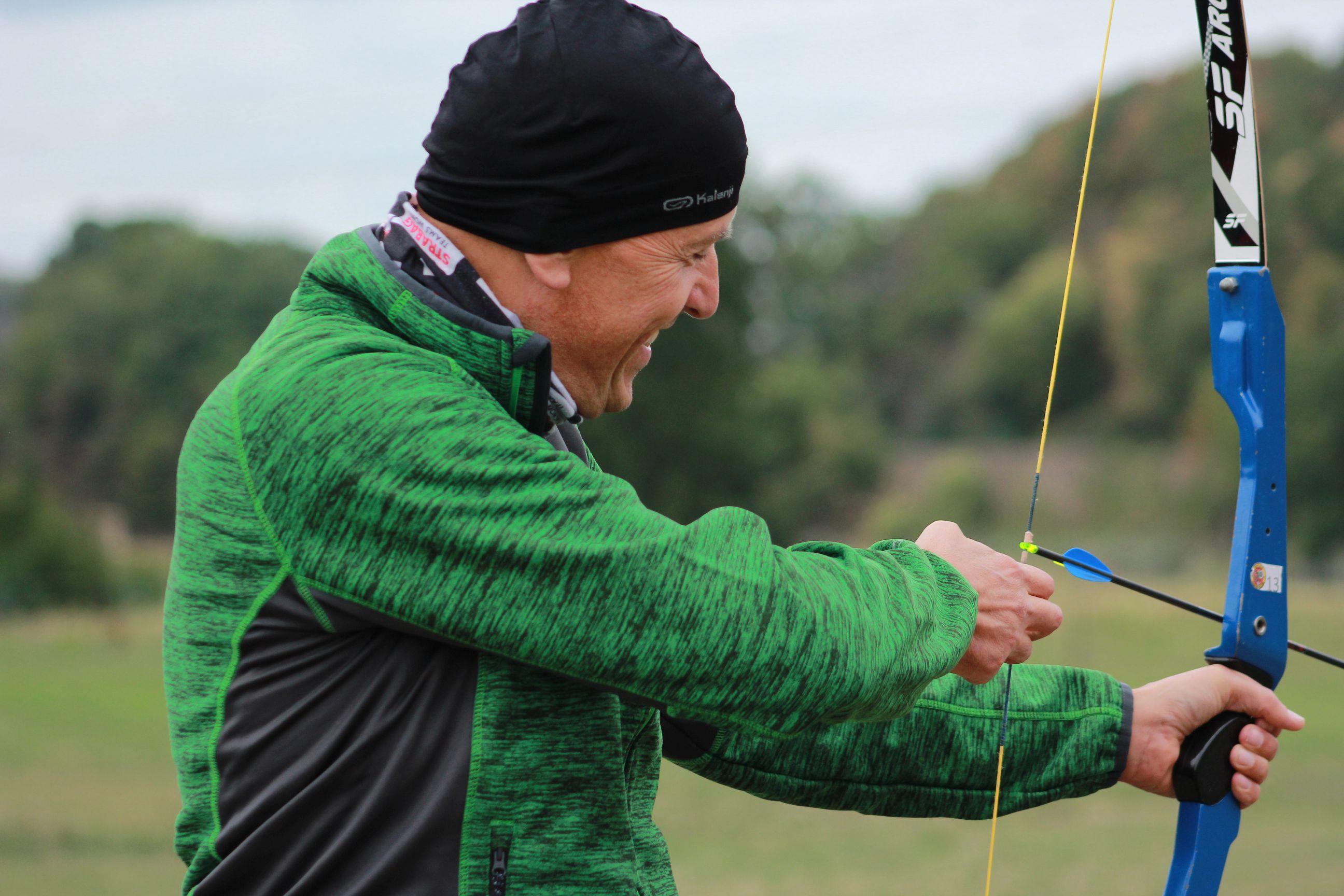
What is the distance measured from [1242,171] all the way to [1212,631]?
2165 centimetres

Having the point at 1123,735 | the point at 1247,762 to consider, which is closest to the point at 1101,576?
the point at 1123,735

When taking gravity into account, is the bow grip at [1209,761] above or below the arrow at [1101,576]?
below

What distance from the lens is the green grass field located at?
8.21 meters

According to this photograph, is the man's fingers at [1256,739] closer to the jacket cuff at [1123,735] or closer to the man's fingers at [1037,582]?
the jacket cuff at [1123,735]

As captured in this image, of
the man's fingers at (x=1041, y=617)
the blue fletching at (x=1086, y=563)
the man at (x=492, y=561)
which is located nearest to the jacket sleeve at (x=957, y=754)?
the blue fletching at (x=1086, y=563)

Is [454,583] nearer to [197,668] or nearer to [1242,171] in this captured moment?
[197,668]

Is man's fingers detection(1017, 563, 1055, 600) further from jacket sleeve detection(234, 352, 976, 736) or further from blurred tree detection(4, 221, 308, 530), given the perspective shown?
blurred tree detection(4, 221, 308, 530)

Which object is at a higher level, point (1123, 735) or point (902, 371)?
point (1123, 735)

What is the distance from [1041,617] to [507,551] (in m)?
0.73

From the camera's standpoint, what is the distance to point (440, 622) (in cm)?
123

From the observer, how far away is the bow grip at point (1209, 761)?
6.66 feet

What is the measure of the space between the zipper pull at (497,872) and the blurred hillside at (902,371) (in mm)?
25401

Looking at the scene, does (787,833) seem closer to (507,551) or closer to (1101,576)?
(1101,576)

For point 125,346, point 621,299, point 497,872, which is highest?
point 621,299
